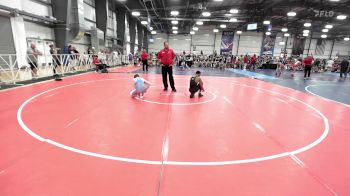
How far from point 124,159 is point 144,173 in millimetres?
491

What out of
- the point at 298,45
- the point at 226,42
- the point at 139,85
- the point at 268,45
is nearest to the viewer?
the point at 139,85

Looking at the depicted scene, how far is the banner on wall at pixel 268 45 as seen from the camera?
1529 inches

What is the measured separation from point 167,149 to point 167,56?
531 cm

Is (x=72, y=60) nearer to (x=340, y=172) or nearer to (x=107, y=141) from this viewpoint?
(x=107, y=141)

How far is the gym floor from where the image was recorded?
99.6 inches

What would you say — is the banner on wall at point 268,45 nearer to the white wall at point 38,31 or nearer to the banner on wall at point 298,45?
the banner on wall at point 298,45

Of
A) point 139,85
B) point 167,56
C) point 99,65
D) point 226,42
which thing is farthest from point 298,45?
point 139,85

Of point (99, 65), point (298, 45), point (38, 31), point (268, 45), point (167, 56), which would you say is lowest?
point (99, 65)

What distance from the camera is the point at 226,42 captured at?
1581 inches

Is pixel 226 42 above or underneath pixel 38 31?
above

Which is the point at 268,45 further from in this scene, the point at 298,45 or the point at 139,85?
the point at 139,85

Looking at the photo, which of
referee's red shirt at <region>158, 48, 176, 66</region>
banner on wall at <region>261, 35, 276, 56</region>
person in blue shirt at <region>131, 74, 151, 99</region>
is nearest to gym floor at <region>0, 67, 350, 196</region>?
person in blue shirt at <region>131, 74, 151, 99</region>

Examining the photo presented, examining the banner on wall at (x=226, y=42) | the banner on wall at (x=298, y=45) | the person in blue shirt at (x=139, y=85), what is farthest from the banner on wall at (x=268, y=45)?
the person in blue shirt at (x=139, y=85)

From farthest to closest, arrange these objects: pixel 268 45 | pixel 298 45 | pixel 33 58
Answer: pixel 268 45 < pixel 298 45 < pixel 33 58
